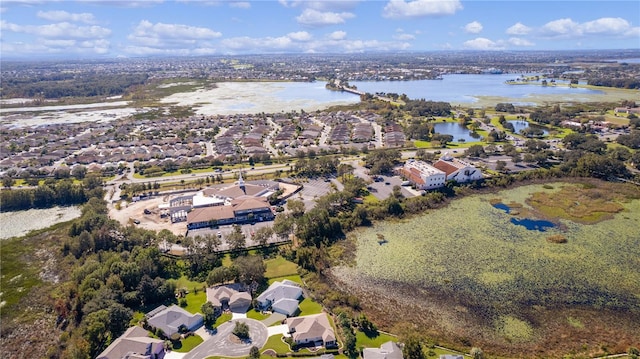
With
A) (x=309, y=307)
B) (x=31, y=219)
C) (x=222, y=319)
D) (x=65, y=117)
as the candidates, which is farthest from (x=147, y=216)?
(x=65, y=117)

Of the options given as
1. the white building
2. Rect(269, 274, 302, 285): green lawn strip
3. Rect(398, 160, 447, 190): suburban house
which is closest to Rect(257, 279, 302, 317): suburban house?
Rect(269, 274, 302, 285): green lawn strip

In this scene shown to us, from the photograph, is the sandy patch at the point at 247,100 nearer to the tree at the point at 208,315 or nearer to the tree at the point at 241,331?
the tree at the point at 208,315

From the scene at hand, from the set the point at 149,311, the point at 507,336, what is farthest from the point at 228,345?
the point at 507,336

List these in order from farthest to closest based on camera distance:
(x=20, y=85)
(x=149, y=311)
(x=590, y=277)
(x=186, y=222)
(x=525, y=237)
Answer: (x=20, y=85), (x=186, y=222), (x=525, y=237), (x=590, y=277), (x=149, y=311)

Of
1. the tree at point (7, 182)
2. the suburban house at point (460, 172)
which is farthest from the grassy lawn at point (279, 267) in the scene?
the tree at point (7, 182)

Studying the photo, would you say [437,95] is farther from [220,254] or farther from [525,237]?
[220,254]
